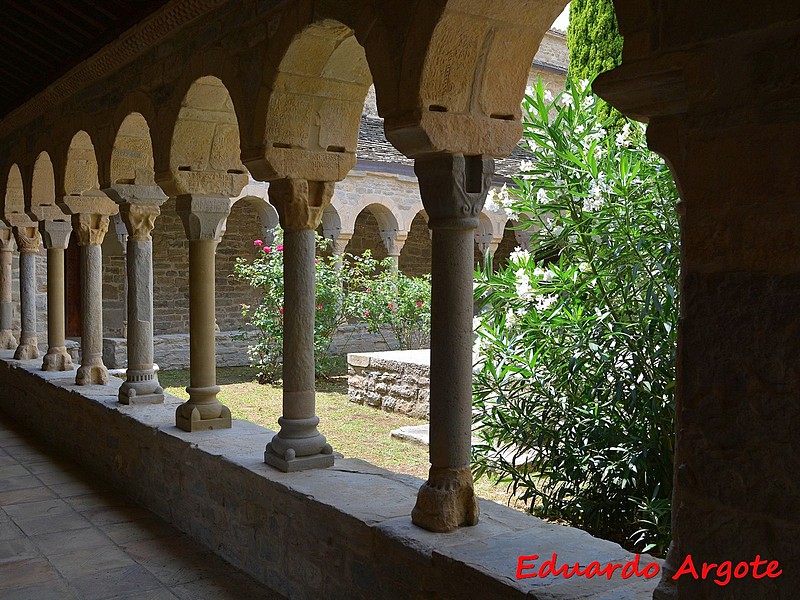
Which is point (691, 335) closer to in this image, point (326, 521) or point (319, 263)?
point (326, 521)

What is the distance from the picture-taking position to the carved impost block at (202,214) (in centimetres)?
491

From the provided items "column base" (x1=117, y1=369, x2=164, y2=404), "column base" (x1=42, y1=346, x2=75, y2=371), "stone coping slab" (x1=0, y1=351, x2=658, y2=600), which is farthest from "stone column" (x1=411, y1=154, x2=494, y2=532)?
"column base" (x1=42, y1=346, x2=75, y2=371)

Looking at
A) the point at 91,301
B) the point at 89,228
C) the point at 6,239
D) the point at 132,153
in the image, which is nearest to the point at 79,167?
the point at 89,228

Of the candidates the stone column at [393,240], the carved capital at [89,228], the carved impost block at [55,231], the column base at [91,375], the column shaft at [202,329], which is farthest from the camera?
the stone column at [393,240]

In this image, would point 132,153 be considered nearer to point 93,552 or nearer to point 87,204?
point 87,204

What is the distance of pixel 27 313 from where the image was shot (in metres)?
8.62

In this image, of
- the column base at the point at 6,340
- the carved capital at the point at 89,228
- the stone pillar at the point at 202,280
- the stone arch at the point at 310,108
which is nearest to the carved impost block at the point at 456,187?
the stone arch at the point at 310,108

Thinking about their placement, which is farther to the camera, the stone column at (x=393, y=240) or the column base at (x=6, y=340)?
the stone column at (x=393, y=240)

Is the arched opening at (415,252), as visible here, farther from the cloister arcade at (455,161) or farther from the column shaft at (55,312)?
the cloister arcade at (455,161)

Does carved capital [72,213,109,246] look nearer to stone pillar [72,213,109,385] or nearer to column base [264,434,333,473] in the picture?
stone pillar [72,213,109,385]

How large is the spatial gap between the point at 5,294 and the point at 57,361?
2.76m

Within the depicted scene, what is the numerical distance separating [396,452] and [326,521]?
3.35 m

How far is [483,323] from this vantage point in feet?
14.9

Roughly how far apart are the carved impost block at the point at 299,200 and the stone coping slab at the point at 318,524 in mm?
1166
